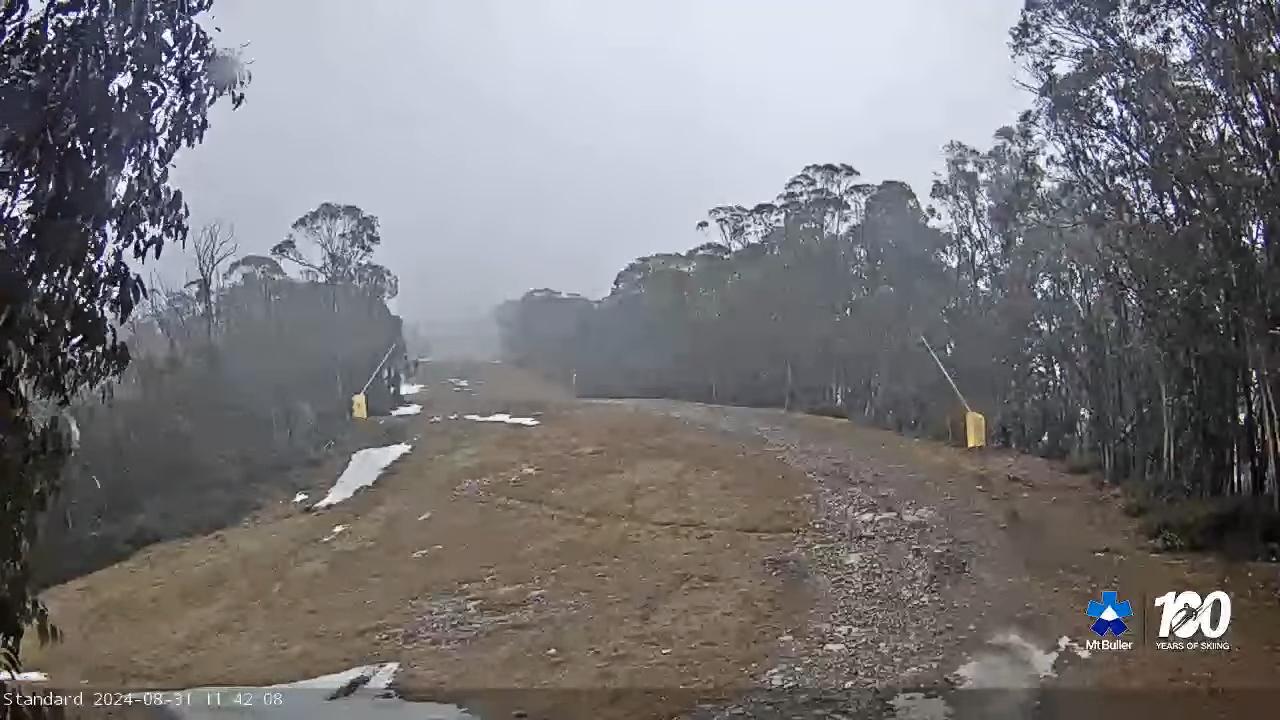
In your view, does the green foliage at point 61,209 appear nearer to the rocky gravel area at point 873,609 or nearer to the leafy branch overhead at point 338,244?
the rocky gravel area at point 873,609

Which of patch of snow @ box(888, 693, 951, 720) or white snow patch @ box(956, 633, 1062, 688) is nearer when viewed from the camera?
patch of snow @ box(888, 693, 951, 720)

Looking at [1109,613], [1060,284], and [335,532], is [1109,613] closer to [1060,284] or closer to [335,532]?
[335,532]

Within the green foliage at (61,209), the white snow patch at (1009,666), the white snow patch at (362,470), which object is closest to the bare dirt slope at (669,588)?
the white snow patch at (1009,666)

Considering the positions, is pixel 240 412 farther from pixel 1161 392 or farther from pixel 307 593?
pixel 1161 392

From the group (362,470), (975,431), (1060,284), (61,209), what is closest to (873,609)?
(61,209)

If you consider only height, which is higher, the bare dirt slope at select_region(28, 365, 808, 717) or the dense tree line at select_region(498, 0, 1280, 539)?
the dense tree line at select_region(498, 0, 1280, 539)

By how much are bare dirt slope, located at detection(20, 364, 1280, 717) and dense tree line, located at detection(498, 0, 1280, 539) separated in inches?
64.2

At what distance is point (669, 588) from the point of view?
7809 mm

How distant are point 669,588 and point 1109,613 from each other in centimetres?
328

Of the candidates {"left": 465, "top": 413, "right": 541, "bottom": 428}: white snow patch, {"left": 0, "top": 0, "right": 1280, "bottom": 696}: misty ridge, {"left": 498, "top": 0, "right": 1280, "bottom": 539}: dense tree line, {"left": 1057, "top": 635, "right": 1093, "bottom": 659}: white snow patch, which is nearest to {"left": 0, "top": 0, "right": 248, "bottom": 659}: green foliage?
{"left": 0, "top": 0, "right": 1280, "bottom": 696}: misty ridge

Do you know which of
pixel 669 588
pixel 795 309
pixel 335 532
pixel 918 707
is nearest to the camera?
pixel 918 707

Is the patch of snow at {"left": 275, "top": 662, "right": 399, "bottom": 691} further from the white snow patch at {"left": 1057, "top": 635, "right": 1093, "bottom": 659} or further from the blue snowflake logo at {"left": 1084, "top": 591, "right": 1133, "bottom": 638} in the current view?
the blue snowflake logo at {"left": 1084, "top": 591, "right": 1133, "bottom": 638}

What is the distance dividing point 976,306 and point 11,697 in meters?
20.8

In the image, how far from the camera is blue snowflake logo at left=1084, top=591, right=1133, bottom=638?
19.6 feet
